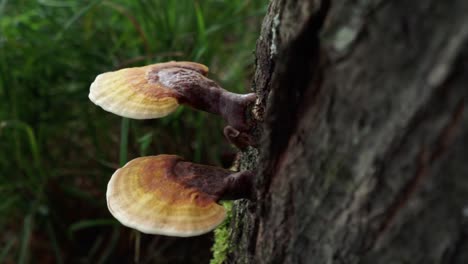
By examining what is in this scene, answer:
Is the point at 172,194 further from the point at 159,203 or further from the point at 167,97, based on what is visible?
the point at 167,97

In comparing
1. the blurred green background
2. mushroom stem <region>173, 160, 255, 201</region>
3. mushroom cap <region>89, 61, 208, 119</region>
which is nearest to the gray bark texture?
mushroom stem <region>173, 160, 255, 201</region>

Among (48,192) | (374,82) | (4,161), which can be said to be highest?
(374,82)

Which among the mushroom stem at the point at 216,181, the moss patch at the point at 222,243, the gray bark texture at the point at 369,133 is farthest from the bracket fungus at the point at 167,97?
the moss patch at the point at 222,243

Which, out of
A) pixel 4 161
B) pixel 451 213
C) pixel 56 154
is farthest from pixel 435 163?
pixel 56 154

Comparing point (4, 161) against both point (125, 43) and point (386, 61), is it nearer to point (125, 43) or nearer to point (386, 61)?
point (125, 43)

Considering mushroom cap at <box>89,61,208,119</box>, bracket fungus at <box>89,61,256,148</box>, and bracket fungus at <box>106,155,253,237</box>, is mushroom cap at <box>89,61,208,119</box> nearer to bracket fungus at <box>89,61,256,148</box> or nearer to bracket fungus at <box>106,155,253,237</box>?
bracket fungus at <box>89,61,256,148</box>

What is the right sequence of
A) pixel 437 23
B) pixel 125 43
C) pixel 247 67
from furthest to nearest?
pixel 247 67
pixel 125 43
pixel 437 23

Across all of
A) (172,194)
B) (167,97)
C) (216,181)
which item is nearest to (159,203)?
(172,194)
